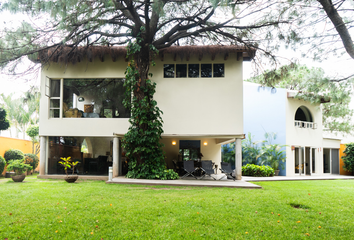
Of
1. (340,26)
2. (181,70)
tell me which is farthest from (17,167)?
(340,26)

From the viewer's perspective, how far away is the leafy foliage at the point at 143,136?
33.6ft

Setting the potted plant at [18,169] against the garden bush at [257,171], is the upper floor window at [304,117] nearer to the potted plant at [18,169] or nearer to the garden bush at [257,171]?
the garden bush at [257,171]

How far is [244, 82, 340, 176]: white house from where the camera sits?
1574 centimetres

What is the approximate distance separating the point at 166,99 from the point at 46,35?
5.19 meters

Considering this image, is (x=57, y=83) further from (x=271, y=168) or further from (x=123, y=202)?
(x=271, y=168)

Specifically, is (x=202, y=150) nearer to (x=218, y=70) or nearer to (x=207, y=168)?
(x=207, y=168)

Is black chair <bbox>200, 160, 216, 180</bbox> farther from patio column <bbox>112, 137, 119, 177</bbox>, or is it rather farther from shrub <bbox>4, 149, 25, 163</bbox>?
shrub <bbox>4, 149, 25, 163</bbox>

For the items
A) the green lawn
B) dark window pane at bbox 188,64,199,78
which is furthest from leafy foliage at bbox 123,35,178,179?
the green lawn

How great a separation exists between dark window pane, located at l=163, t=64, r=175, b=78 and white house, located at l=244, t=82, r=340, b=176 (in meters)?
6.40

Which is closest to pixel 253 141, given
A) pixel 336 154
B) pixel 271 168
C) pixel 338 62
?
pixel 271 168

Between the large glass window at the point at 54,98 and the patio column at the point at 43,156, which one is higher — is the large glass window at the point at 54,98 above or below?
above

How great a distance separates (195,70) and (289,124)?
7465 millimetres

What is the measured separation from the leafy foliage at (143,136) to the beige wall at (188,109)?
44.7 inches

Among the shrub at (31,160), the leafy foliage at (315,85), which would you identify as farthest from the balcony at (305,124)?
the shrub at (31,160)
